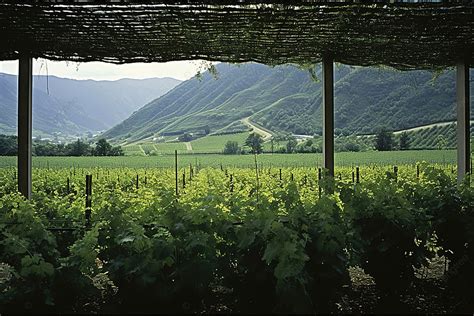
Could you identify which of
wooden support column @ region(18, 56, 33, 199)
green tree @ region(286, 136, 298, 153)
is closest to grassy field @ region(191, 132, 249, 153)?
green tree @ region(286, 136, 298, 153)

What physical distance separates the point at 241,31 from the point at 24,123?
2.27 m

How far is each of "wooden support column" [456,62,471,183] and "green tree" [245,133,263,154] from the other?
7.00ft

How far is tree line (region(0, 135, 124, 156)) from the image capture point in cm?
511

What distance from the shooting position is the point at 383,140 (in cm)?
605

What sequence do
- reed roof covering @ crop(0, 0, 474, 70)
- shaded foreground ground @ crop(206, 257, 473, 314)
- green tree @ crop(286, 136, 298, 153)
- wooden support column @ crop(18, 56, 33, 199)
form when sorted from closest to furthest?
reed roof covering @ crop(0, 0, 474, 70) → shaded foreground ground @ crop(206, 257, 473, 314) → wooden support column @ crop(18, 56, 33, 199) → green tree @ crop(286, 136, 298, 153)

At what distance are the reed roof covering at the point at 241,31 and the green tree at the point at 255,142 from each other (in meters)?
1.08

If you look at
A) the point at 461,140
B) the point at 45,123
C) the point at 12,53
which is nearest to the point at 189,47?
the point at 12,53

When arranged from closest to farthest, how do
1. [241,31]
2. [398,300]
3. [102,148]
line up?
1. [398,300]
2. [241,31]
3. [102,148]

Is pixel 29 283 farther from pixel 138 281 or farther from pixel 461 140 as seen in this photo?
pixel 461 140

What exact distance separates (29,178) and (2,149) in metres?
0.74

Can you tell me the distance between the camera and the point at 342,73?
5660 millimetres

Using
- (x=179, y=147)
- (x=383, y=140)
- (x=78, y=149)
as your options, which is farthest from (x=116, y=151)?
(x=383, y=140)

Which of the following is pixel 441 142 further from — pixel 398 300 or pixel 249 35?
pixel 249 35

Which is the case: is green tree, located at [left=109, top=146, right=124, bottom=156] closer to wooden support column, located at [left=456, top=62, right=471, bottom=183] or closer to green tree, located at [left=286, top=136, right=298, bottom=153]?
green tree, located at [left=286, top=136, right=298, bottom=153]
